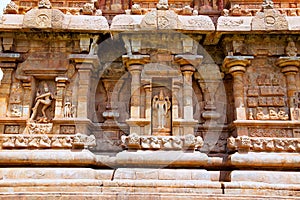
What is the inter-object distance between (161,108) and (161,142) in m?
1.14

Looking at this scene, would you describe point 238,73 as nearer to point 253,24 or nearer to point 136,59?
point 253,24

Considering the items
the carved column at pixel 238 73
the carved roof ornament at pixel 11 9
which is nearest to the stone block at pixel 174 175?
the carved column at pixel 238 73

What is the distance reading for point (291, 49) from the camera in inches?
394

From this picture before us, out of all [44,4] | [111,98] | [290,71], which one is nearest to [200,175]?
[111,98]

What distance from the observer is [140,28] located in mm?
9883

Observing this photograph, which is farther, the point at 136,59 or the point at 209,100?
the point at 209,100

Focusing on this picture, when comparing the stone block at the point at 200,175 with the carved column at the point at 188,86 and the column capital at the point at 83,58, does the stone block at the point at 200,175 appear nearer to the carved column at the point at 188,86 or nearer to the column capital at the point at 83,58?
the carved column at the point at 188,86

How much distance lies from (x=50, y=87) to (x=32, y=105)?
79 cm

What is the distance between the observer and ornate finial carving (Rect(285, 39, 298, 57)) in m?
9.97

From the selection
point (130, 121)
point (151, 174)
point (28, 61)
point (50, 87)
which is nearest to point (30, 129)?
point (50, 87)

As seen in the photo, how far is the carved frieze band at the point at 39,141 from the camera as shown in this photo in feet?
30.7

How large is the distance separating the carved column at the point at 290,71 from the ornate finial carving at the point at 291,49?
0.18 meters

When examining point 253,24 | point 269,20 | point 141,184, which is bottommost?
point 141,184

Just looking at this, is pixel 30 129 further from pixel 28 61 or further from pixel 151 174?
pixel 151 174
